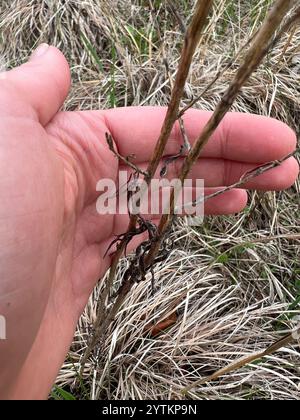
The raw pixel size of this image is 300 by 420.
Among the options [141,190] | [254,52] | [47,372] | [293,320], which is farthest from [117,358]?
[254,52]

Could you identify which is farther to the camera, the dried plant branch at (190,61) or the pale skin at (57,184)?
the pale skin at (57,184)

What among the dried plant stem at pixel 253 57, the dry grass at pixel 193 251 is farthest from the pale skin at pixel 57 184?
the dried plant stem at pixel 253 57

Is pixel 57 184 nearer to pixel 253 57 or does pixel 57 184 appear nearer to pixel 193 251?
pixel 253 57

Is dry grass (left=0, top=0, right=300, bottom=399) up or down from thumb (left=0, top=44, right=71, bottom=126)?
down

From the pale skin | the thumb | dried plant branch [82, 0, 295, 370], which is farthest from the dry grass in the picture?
the thumb

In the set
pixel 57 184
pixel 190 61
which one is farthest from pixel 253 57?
pixel 57 184

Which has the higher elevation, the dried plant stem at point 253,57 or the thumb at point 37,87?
the dried plant stem at point 253,57

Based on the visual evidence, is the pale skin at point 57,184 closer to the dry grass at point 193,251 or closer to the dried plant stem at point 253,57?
the dry grass at point 193,251

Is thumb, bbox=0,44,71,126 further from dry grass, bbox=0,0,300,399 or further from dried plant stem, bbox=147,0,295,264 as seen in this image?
dry grass, bbox=0,0,300,399

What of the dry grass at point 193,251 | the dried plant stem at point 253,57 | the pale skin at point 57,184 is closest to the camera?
the dried plant stem at point 253,57
